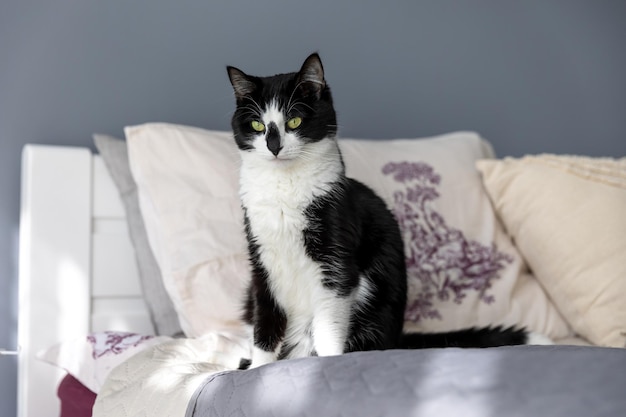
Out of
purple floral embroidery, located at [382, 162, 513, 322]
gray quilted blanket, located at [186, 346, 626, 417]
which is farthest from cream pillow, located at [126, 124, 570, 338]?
gray quilted blanket, located at [186, 346, 626, 417]

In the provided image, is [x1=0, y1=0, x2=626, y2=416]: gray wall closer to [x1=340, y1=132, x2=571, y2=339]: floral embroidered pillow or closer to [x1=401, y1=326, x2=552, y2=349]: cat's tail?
[x1=340, y1=132, x2=571, y2=339]: floral embroidered pillow

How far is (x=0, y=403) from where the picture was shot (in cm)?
174

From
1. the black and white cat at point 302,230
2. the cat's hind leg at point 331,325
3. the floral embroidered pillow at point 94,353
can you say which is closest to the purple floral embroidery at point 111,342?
the floral embroidered pillow at point 94,353

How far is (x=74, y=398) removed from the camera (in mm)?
1505

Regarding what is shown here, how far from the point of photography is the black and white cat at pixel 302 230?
128cm

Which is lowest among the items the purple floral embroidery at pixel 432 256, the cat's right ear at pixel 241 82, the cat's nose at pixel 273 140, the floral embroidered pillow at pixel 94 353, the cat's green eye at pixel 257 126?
the floral embroidered pillow at pixel 94 353

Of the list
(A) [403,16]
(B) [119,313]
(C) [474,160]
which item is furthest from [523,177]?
(B) [119,313]

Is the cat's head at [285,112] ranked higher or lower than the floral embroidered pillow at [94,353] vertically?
higher

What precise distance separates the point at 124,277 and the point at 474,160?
1024mm

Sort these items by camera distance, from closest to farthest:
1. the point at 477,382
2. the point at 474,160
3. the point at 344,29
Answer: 1. the point at 477,382
2. the point at 474,160
3. the point at 344,29

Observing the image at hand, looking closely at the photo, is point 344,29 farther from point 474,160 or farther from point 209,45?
point 474,160

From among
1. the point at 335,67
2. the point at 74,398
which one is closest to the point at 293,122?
the point at 74,398

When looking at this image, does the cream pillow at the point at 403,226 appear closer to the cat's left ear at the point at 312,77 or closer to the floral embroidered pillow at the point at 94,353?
the floral embroidered pillow at the point at 94,353

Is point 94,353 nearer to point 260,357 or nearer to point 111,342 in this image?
point 111,342
